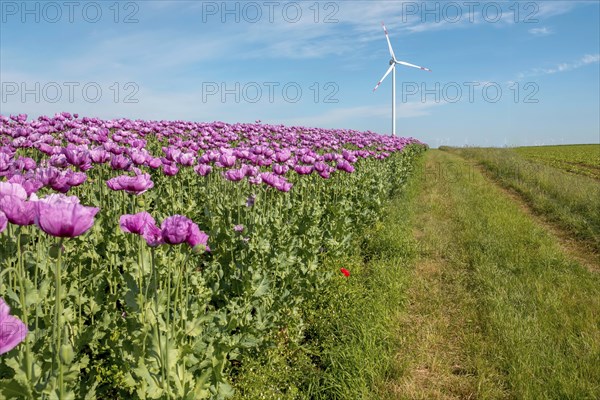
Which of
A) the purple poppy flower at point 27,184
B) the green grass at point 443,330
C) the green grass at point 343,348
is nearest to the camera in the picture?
the purple poppy flower at point 27,184

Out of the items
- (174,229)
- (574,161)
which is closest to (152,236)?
(174,229)

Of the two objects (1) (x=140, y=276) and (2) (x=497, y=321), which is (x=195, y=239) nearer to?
(1) (x=140, y=276)

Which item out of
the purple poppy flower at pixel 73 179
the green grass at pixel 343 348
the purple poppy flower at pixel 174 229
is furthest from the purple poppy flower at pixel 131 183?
the green grass at pixel 343 348

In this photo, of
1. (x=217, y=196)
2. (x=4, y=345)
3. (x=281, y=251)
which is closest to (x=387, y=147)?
(x=217, y=196)

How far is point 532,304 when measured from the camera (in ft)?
16.5

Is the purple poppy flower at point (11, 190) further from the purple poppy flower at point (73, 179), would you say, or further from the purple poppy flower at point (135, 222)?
the purple poppy flower at point (73, 179)

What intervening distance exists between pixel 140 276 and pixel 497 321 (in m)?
3.53

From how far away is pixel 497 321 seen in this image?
457cm

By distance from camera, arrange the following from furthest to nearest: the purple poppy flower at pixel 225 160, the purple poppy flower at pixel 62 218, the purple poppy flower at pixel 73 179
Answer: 1. the purple poppy flower at pixel 225 160
2. the purple poppy flower at pixel 73 179
3. the purple poppy flower at pixel 62 218

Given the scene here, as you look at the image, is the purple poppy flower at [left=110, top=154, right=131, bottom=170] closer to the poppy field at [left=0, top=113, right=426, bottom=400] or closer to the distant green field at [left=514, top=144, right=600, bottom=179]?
the poppy field at [left=0, top=113, right=426, bottom=400]

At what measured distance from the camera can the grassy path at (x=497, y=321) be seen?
362cm

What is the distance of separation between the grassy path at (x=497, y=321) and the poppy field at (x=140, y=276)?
1073mm

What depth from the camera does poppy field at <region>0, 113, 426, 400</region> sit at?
206 cm

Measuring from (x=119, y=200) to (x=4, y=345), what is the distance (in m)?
3.64
